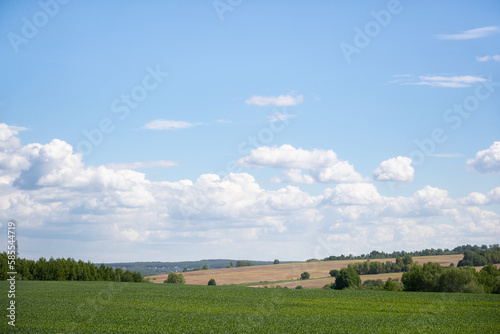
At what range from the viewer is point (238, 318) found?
119ft

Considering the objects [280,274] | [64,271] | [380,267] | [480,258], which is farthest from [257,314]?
[480,258]

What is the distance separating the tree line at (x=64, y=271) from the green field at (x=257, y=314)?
49759 millimetres

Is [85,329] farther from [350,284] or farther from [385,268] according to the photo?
[385,268]

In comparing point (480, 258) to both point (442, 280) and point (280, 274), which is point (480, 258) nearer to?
point (280, 274)

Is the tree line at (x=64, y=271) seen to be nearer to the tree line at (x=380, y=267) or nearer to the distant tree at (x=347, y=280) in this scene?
the distant tree at (x=347, y=280)

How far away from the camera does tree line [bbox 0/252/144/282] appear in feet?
316

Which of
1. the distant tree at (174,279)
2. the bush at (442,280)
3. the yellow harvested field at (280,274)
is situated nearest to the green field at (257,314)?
the bush at (442,280)

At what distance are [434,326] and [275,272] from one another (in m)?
96.4

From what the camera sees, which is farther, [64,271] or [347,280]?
[64,271]

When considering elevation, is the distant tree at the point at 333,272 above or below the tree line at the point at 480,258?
below

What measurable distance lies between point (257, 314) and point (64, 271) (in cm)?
7377

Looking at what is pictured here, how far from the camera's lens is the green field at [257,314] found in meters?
31.7

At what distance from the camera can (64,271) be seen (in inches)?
3885

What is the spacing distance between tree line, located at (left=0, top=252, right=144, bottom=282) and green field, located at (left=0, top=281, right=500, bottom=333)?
49.8 meters
